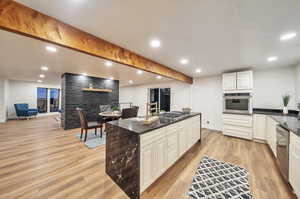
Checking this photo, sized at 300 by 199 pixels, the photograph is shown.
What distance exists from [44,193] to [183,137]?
2499mm

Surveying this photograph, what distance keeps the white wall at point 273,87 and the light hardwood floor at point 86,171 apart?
1.55 meters

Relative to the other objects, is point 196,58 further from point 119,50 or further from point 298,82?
point 298,82

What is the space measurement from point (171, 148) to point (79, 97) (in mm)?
4743

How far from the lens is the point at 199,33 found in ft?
6.14

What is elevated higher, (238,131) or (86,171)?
(238,131)

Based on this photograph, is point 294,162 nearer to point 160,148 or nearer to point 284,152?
point 284,152

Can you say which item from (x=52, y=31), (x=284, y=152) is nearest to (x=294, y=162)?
(x=284, y=152)

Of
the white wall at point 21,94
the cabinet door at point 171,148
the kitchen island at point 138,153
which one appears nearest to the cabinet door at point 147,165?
the kitchen island at point 138,153

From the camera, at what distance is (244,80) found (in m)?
3.84

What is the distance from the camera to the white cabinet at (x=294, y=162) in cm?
149

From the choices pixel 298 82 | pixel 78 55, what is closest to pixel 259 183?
pixel 298 82

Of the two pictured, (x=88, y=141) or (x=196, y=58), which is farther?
(x=88, y=141)

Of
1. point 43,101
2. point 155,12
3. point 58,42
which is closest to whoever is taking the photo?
point 155,12

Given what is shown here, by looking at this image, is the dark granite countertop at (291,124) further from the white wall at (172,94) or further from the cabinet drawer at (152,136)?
the white wall at (172,94)
